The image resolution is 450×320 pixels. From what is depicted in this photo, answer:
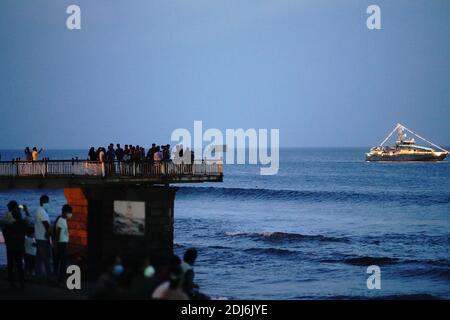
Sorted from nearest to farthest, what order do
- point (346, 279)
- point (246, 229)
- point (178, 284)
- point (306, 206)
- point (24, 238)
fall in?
point (178, 284) < point (24, 238) < point (346, 279) < point (246, 229) < point (306, 206)

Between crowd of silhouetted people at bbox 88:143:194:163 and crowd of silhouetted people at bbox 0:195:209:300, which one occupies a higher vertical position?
crowd of silhouetted people at bbox 88:143:194:163

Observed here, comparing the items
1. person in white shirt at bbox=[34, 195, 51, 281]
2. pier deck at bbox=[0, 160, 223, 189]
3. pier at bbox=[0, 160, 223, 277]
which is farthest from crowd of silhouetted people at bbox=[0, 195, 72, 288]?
pier deck at bbox=[0, 160, 223, 189]

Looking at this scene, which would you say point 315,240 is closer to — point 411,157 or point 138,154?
point 138,154

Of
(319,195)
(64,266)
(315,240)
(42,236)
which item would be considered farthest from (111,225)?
(319,195)

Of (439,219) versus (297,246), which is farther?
(439,219)

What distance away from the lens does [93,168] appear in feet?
81.0

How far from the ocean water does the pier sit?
429 centimetres

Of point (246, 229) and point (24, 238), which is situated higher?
point (24, 238)

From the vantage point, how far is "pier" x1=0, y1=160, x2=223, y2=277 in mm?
23844

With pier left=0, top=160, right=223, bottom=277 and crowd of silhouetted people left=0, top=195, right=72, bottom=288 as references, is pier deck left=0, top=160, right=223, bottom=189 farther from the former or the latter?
crowd of silhouetted people left=0, top=195, right=72, bottom=288
